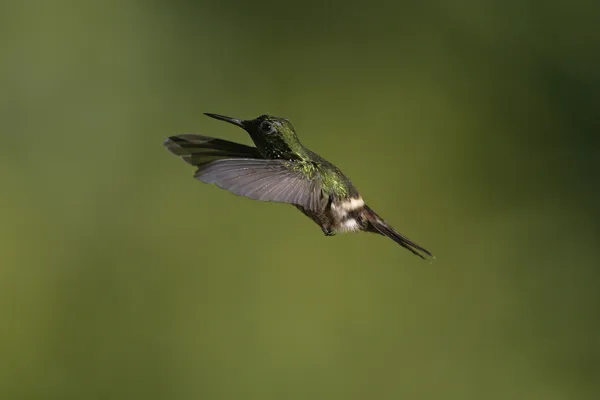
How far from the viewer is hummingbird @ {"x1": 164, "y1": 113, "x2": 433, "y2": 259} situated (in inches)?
19.6

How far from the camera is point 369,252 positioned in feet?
7.08

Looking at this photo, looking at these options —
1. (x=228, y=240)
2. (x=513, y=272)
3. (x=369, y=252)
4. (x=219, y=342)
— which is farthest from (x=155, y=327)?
(x=513, y=272)

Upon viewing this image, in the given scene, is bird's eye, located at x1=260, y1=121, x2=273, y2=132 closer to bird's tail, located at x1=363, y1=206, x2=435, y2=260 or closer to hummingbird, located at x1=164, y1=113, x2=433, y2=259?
hummingbird, located at x1=164, y1=113, x2=433, y2=259

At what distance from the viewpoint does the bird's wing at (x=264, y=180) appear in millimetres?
436

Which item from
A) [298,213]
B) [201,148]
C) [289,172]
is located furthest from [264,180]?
[298,213]

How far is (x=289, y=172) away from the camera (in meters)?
0.54

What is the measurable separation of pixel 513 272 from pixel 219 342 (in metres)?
0.97

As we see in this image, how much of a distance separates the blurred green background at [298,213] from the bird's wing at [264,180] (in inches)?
62.3

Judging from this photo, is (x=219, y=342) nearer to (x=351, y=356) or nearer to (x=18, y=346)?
(x=351, y=356)

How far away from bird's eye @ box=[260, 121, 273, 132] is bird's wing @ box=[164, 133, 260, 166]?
0.11ft

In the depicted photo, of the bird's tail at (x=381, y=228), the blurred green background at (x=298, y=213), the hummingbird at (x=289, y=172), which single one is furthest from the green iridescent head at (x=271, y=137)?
the blurred green background at (x=298, y=213)

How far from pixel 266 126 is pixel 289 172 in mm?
84

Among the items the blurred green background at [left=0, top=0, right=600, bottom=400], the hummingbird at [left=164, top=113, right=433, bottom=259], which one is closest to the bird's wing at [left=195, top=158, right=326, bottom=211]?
the hummingbird at [left=164, top=113, right=433, bottom=259]

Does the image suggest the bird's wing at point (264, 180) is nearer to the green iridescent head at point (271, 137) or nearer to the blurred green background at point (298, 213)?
the green iridescent head at point (271, 137)
